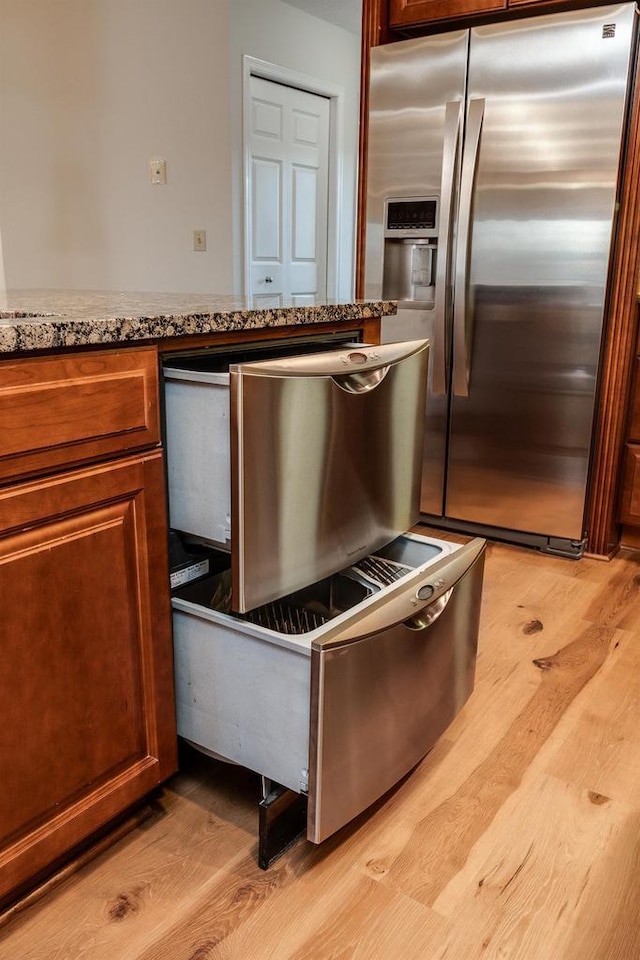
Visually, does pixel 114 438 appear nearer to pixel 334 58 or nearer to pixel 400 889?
pixel 400 889

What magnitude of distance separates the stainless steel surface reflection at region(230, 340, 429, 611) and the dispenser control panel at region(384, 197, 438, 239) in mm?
1324

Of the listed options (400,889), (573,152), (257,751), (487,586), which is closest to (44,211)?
(573,152)

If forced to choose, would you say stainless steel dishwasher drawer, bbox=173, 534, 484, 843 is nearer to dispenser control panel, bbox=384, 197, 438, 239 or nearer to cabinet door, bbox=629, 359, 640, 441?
cabinet door, bbox=629, 359, 640, 441

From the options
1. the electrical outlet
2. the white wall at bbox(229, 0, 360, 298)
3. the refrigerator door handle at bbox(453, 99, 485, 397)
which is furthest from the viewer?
the white wall at bbox(229, 0, 360, 298)

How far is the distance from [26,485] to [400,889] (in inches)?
33.4

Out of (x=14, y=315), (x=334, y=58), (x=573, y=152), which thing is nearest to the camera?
(x=14, y=315)

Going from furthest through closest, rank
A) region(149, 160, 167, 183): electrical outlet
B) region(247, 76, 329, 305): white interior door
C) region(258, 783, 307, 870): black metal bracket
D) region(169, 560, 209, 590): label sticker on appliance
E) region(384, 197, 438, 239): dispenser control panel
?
region(247, 76, 329, 305): white interior door, region(149, 160, 167, 183): electrical outlet, region(384, 197, 438, 239): dispenser control panel, region(169, 560, 209, 590): label sticker on appliance, region(258, 783, 307, 870): black metal bracket

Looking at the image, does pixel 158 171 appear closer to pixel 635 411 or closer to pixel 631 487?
pixel 635 411

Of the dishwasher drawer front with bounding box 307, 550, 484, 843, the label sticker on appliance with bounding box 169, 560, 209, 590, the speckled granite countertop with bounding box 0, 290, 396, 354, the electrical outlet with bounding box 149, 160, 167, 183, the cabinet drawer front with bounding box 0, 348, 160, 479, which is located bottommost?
the dishwasher drawer front with bounding box 307, 550, 484, 843

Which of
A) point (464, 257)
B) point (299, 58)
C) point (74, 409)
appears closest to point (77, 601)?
point (74, 409)

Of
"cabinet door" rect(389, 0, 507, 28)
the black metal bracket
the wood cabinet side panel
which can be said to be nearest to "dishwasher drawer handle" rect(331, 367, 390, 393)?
the black metal bracket

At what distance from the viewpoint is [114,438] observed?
1136mm

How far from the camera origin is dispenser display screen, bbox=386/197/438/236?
272 centimetres

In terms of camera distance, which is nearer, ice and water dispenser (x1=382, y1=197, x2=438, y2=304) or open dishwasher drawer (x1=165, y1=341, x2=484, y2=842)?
open dishwasher drawer (x1=165, y1=341, x2=484, y2=842)
